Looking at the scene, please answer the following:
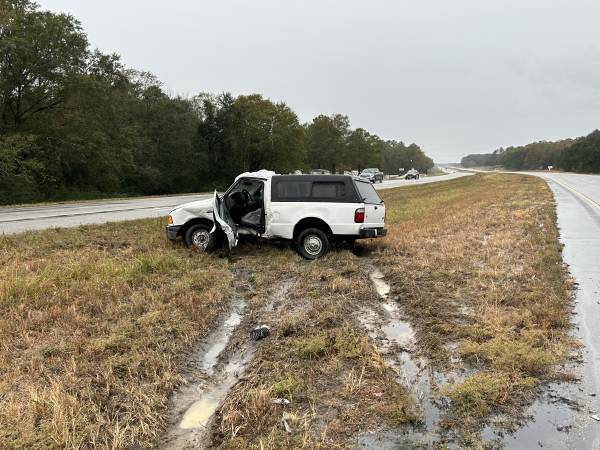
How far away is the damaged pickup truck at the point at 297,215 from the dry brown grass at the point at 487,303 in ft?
3.63

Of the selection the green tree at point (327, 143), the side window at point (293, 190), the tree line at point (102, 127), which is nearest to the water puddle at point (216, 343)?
the side window at point (293, 190)

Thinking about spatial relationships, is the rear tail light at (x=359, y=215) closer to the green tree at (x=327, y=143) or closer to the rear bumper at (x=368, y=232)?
the rear bumper at (x=368, y=232)

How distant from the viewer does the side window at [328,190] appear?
9867 mm

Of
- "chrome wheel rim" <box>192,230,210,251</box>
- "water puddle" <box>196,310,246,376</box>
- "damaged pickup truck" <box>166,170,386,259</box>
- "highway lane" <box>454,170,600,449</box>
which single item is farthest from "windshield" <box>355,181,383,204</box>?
"water puddle" <box>196,310,246,376</box>

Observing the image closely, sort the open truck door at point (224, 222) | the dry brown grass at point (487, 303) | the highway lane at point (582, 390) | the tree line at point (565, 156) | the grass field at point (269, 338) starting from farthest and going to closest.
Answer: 1. the tree line at point (565, 156)
2. the open truck door at point (224, 222)
3. the dry brown grass at point (487, 303)
4. the grass field at point (269, 338)
5. the highway lane at point (582, 390)

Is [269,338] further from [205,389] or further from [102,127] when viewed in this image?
[102,127]

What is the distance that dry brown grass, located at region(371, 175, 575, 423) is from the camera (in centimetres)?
432

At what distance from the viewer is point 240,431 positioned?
3566mm

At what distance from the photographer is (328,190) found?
32.6ft

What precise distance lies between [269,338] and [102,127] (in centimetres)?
3867

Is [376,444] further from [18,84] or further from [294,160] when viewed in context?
[294,160]

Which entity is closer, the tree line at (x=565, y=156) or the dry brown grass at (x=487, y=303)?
the dry brown grass at (x=487, y=303)

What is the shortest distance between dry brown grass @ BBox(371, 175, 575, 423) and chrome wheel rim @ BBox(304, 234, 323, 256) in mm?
1323

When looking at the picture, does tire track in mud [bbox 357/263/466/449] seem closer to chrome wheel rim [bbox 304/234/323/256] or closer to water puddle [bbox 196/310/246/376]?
water puddle [bbox 196/310/246/376]
